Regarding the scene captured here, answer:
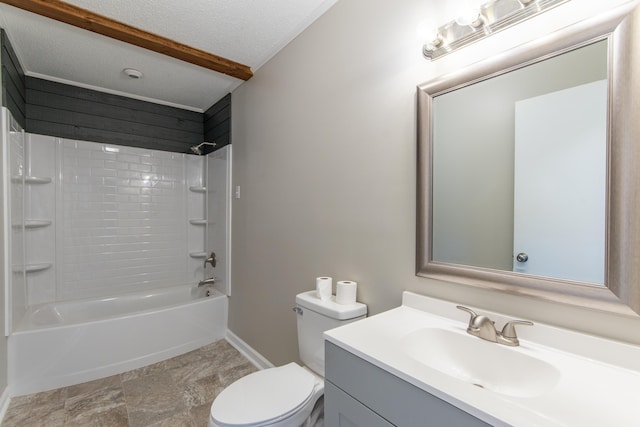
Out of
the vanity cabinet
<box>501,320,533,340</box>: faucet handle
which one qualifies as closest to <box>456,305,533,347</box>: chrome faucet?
<box>501,320,533,340</box>: faucet handle

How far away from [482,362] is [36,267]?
3.40 m

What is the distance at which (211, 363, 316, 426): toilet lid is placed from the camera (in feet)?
3.95

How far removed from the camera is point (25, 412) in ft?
6.35

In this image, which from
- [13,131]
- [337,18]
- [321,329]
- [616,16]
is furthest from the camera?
[13,131]

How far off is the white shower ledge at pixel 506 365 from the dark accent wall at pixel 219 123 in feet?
8.21

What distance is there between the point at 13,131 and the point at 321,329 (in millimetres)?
2655

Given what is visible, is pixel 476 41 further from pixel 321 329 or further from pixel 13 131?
pixel 13 131

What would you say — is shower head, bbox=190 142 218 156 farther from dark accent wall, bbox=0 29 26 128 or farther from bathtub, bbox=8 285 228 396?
bathtub, bbox=8 285 228 396

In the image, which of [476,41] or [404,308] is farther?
[404,308]

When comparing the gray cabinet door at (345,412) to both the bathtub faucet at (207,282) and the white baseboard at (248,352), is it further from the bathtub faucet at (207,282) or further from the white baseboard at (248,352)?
the bathtub faucet at (207,282)

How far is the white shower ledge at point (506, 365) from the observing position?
66cm

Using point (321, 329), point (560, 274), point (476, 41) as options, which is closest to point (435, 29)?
point (476, 41)

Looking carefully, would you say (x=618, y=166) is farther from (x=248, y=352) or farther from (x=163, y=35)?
(x=248, y=352)

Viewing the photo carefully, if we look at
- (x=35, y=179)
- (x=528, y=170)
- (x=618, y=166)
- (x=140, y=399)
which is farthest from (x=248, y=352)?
(x=618, y=166)
